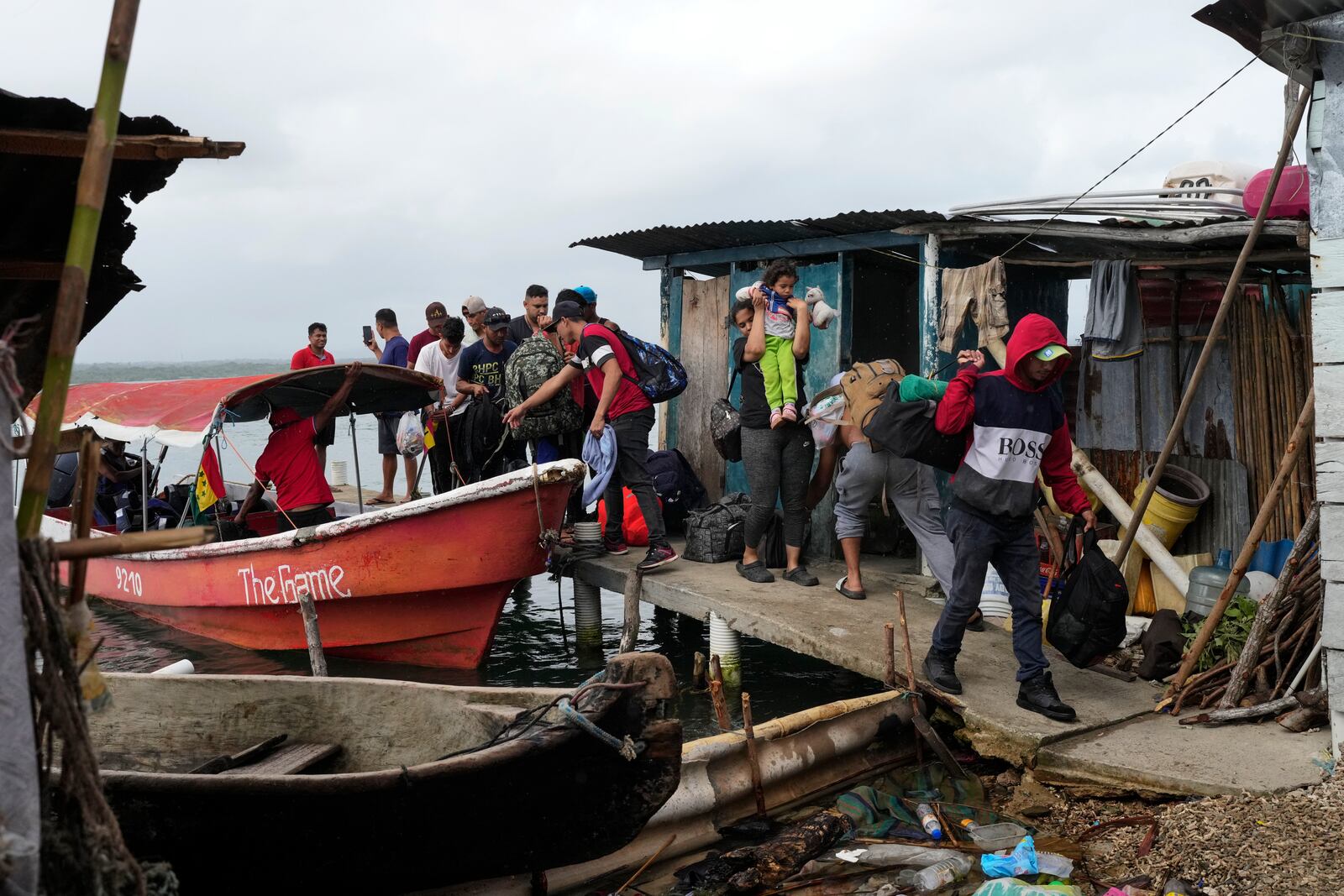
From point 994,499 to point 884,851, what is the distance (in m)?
1.78

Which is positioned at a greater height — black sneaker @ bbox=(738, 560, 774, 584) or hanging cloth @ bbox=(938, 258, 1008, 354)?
hanging cloth @ bbox=(938, 258, 1008, 354)

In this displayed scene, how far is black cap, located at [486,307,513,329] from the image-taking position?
9.53m

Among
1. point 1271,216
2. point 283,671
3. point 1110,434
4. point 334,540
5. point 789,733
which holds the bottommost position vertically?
point 283,671

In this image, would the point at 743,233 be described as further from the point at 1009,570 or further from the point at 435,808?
the point at 435,808

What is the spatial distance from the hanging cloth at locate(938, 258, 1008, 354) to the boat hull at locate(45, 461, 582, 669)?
3012mm

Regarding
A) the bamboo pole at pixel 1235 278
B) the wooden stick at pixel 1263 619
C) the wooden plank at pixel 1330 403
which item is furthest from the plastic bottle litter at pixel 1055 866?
the wooden plank at pixel 1330 403

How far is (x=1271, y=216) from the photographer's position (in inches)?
247

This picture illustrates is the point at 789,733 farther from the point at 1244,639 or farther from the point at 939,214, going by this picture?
the point at 939,214

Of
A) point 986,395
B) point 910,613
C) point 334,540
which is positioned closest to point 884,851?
point 986,395

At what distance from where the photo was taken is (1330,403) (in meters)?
4.85

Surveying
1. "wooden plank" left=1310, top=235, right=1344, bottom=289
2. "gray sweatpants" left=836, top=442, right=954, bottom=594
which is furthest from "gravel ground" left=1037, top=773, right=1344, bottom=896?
"gray sweatpants" left=836, top=442, right=954, bottom=594

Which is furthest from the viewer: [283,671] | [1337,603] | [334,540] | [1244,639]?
[283,671]

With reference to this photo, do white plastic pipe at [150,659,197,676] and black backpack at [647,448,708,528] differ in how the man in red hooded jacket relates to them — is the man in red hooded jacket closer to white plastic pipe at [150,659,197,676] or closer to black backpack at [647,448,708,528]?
white plastic pipe at [150,659,197,676]

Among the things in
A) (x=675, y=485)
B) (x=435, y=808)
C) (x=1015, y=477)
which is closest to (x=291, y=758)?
(x=435, y=808)
